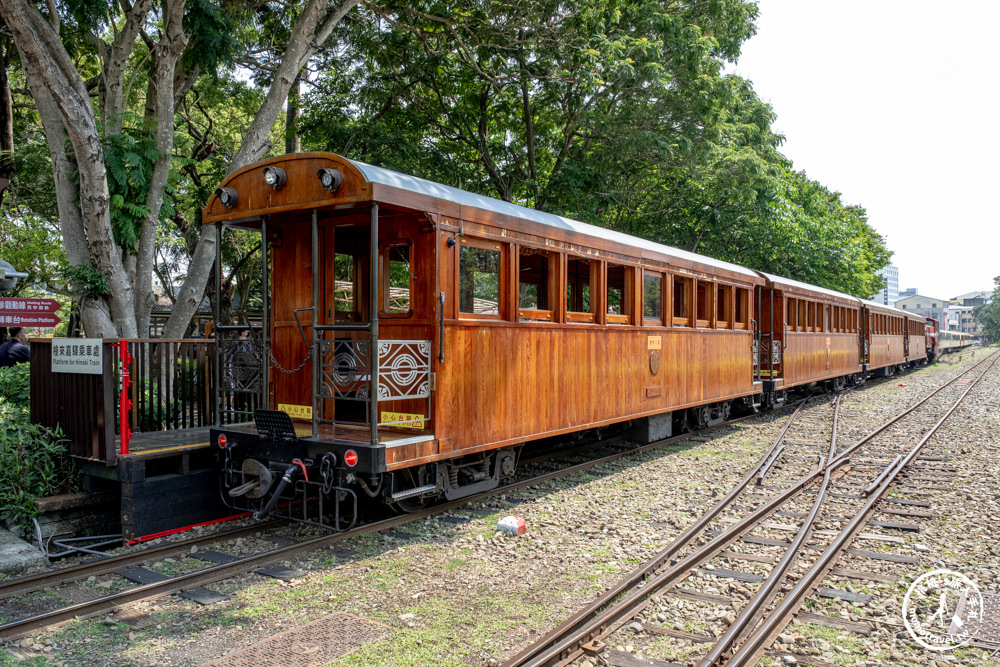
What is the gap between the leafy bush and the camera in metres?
7.67

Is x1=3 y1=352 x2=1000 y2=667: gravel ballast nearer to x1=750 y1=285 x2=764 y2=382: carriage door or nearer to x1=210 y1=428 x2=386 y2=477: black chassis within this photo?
x1=210 y1=428 x2=386 y2=477: black chassis

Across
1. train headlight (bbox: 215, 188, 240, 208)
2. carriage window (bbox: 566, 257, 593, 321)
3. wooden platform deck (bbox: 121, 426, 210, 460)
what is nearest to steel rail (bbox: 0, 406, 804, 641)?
wooden platform deck (bbox: 121, 426, 210, 460)

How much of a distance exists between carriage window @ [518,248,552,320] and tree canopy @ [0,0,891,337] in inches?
206

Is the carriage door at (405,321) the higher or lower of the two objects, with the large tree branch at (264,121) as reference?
lower

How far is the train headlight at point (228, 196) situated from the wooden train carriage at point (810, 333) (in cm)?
1108

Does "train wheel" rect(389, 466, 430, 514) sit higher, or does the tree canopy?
the tree canopy

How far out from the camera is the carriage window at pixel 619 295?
9070mm

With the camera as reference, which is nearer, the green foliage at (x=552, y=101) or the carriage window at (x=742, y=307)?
the carriage window at (x=742, y=307)

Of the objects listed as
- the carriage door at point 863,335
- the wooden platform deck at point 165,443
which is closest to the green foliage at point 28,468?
the wooden platform deck at point 165,443

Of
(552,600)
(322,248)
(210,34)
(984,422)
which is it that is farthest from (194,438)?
(984,422)

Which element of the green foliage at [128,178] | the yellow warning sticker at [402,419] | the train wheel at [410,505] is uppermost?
the green foliage at [128,178]

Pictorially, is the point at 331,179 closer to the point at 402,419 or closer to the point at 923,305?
the point at 402,419

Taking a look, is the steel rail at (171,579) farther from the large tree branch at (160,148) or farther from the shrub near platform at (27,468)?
the large tree branch at (160,148)

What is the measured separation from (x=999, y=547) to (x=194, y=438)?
748cm
